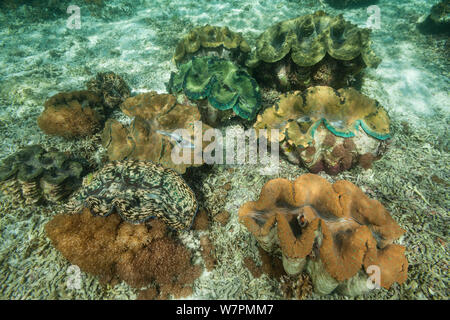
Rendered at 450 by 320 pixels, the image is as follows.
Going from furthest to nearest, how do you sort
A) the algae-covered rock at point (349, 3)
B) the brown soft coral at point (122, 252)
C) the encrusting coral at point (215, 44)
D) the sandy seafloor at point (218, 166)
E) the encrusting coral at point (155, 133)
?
the algae-covered rock at point (349, 3) < the encrusting coral at point (215, 44) < the encrusting coral at point (155, 133) < the sandy seafloor at point (218, 166) < the brown soft coral at point (122, 252)

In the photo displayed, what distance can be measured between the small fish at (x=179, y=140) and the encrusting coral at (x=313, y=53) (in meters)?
1.96

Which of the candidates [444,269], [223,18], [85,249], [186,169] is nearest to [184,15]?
[223,18]

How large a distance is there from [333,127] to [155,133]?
2.58 meters

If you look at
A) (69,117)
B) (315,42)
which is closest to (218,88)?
(315,42)

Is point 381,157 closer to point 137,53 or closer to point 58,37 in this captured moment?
point 137,53

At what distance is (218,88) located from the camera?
3.45m

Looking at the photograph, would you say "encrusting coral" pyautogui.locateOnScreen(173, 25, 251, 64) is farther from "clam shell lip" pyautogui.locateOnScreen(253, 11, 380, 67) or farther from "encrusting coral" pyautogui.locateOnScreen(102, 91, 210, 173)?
"encrusting coral" pyautogui.locateOnScreen(102, 91, 210, 173)

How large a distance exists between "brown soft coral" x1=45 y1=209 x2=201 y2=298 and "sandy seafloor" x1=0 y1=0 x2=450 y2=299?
21 centimetres

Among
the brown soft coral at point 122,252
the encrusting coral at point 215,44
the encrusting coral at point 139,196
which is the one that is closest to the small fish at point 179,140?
the encrusting coral at point 139,196

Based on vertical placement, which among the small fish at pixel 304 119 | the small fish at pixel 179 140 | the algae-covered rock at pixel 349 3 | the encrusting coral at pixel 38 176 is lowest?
the encrusting coral at pixel 38 176

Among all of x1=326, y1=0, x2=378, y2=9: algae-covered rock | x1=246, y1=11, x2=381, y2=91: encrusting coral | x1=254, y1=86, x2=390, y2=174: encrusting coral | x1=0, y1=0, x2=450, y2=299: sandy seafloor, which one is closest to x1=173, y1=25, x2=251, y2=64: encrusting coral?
x1=246, y1=11, x2=381, y2=91: encrusting coral

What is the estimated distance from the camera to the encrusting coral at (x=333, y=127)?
10.0ft

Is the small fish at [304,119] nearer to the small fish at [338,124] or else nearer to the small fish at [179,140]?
the small fish at [338,124]

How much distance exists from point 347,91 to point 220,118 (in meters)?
1.97
